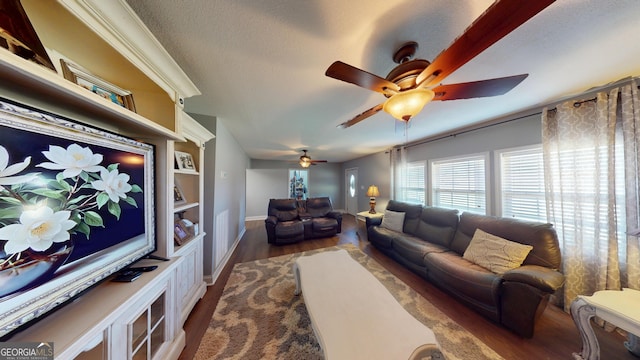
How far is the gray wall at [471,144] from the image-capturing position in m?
2.22

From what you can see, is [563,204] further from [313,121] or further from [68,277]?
[68,277]

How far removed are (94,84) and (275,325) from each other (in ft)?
7.03

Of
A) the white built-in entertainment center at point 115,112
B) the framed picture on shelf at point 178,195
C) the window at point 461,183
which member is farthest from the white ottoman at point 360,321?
the window at point 461,183

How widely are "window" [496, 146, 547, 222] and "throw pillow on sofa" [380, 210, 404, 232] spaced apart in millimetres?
1362

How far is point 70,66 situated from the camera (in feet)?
2.76

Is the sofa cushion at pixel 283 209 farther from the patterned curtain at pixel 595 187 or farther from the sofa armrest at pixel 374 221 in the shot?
the patterned curtain at pixel 595 187

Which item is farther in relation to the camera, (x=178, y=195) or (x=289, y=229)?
(x=289, y=229)

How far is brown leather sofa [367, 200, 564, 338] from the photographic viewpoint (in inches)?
57.1

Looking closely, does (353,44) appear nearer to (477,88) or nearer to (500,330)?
(477,88)

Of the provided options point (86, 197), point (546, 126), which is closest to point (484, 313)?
point (546, 126)

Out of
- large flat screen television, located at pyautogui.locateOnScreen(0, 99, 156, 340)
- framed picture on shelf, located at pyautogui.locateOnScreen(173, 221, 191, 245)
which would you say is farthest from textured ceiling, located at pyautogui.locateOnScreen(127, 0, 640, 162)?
framed picture on shelf, located at pyautogui.locateOnScreen(173, 221, 191, 245)

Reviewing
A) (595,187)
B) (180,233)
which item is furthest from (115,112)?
(595,187)

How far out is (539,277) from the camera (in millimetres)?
1426

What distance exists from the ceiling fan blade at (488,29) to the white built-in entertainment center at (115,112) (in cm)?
152
